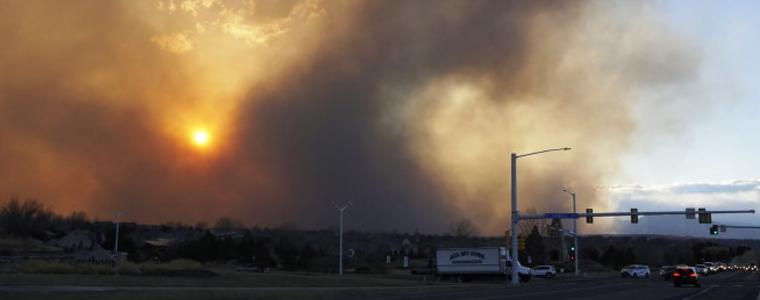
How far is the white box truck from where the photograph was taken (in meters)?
73.0

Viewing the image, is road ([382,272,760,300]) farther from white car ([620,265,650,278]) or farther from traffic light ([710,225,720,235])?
white car ([620,265,650,278])

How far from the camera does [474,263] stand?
74.0 meters

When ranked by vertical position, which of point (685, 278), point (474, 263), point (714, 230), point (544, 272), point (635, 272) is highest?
point (714, 230)

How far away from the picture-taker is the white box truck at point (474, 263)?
240ft

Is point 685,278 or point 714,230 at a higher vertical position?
point 714,230

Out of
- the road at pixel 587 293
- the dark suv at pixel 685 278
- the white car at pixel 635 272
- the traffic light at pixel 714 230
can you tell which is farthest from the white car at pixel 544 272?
the road at pixel 587 293

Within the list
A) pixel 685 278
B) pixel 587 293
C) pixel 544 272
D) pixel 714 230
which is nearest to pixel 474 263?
pixel 685 278

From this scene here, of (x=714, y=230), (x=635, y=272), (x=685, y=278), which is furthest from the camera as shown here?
(x=635, y=272)

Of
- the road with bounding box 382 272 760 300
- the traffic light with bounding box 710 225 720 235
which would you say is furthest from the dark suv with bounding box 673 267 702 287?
the traffic light with bounding box 710 225 720 235

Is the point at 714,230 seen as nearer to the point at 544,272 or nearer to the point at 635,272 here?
the point at 635,272

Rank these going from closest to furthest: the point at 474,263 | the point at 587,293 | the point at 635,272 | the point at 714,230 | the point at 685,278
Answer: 1. the point at 587,293
2. the point at 685,278
3. the point at 474,263
4. the point at 714,230
5. the point at 635,272

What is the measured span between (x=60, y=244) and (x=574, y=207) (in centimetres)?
11482

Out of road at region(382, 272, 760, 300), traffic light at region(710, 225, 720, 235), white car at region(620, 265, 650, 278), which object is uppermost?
traffic light at region(710, 225, 720, 235)

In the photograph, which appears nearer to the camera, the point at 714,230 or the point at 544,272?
the point at 714,230
